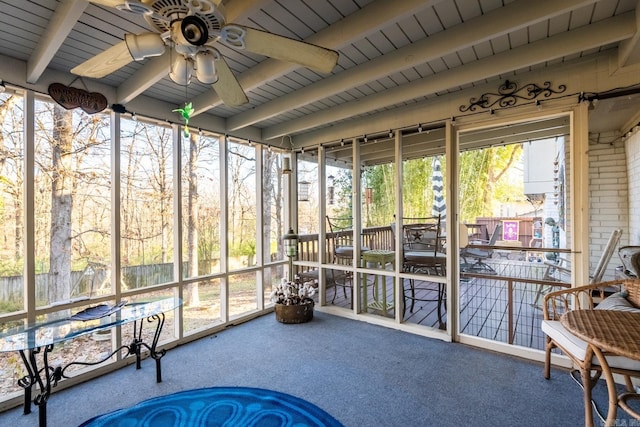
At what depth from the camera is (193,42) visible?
1360 millimetres

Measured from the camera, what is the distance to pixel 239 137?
13.3 ft

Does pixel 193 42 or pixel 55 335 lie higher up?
pixel 193 42

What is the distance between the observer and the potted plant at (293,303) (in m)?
3.80

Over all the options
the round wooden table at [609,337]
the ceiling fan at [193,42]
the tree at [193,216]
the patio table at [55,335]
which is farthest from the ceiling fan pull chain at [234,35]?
the tree at [193,216]

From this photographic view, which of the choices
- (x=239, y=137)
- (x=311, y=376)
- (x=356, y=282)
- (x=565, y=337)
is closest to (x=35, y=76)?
(x=239, y=137)

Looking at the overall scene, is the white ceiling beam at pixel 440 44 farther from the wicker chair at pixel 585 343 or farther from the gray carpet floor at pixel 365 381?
the gray carpet floor at pixel 365 381

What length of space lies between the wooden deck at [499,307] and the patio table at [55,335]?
258cm

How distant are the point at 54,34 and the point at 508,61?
10.4 ft

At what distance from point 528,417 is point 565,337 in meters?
0.59

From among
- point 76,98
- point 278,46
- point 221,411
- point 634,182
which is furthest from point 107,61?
point 634,182

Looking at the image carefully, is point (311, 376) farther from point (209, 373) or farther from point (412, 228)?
point (412, 228)

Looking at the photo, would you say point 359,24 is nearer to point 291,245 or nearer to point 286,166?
point 286,166

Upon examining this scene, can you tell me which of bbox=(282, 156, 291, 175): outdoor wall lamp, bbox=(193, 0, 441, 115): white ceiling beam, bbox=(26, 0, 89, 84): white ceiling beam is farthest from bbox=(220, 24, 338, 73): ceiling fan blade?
bbox=(282, 156, 291, 175): outdoor wall lamp

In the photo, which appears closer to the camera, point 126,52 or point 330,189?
point 126,52
